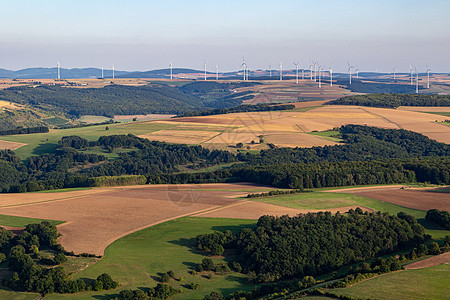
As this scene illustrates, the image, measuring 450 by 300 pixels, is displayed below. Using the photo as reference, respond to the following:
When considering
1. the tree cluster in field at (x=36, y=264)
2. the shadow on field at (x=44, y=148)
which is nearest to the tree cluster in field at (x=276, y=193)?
the tree cluster in field at (x=36, y=264)

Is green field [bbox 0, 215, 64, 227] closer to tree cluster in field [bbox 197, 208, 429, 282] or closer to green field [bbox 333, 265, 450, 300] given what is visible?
tree cluster in field [bbox 197, 208, 429, 282]

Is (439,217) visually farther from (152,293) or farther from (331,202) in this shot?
(152,293)

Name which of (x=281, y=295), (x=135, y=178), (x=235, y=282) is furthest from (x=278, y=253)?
(x=135, y=178)

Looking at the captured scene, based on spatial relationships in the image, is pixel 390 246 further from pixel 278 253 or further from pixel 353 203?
pixel 353 203

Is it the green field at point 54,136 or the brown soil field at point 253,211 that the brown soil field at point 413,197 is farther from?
the green field at point 54,136

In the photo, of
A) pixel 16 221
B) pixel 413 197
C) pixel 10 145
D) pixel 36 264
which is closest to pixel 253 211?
pixel 413 197
